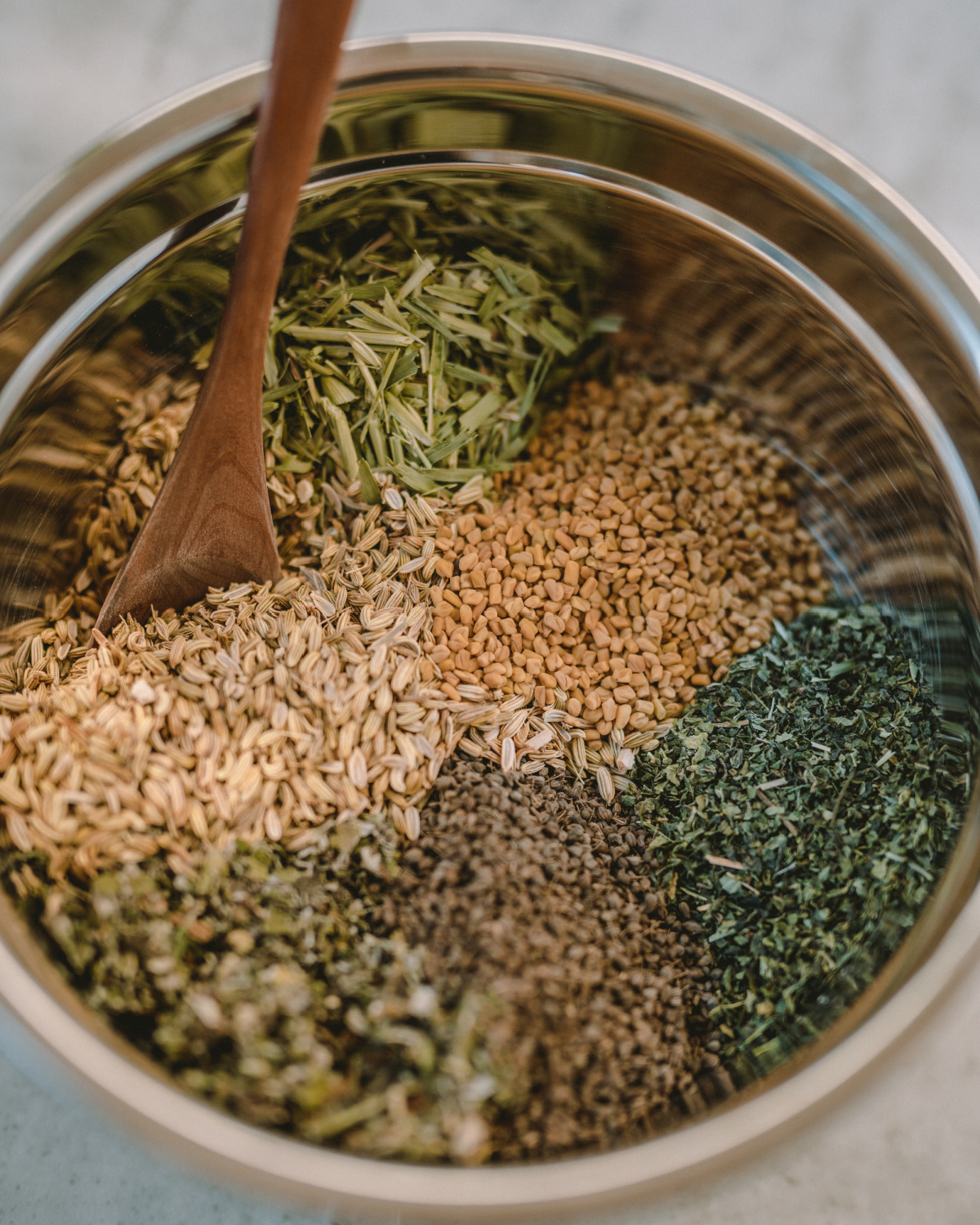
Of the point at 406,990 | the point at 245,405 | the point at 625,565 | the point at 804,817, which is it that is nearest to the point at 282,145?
the point at 245,405

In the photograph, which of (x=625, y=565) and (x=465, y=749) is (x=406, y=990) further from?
(x=625, y=565)

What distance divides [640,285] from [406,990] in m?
1.24

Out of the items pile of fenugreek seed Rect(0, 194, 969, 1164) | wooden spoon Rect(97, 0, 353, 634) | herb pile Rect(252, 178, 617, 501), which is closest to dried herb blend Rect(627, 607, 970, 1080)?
pile of fenugreek seed Rect(0, 194, 969, 1164)

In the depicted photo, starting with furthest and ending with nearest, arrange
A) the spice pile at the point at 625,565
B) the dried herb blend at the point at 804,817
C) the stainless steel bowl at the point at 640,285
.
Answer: the spice pile at the point at 625,565 < the dried herb blend at the point at 804,817 < the stainless steel bowl at the point at 640,285

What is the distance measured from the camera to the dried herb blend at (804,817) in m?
1.10

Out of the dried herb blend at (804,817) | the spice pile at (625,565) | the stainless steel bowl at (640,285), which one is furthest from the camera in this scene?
the spice pile at (625,565)

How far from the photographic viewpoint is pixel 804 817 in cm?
122

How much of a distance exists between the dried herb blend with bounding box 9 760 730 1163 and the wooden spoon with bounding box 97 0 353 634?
18.4 inches

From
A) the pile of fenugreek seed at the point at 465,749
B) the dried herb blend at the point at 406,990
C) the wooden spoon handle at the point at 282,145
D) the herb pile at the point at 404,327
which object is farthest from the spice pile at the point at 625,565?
the wooden spoon handle at the point at 282,145

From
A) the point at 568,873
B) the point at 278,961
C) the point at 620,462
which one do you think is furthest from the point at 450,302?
the point at 278,961

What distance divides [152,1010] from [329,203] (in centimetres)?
120

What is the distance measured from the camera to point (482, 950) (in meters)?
0.98

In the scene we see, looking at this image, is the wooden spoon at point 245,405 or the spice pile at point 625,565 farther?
the spice pile at point 625,565

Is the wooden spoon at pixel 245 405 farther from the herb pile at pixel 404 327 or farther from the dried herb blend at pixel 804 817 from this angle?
the dried herb blend at pixel 804 817
